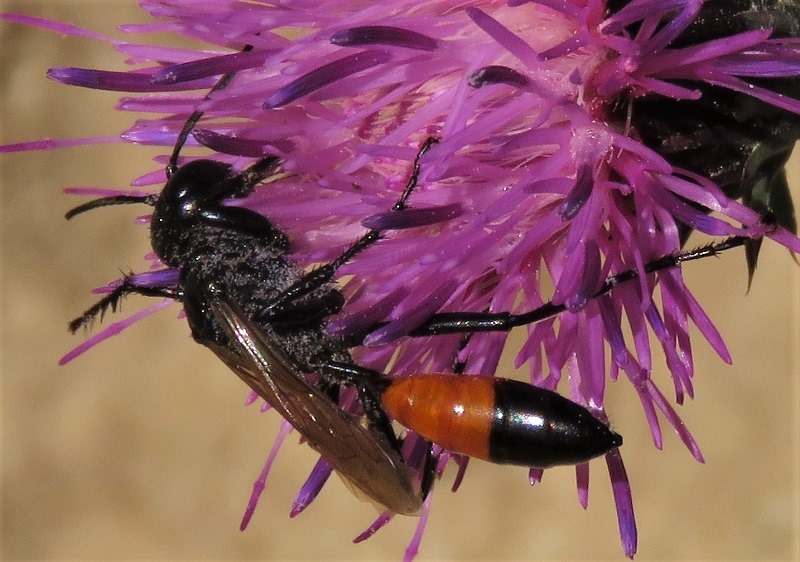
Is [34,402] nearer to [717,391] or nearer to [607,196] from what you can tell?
[717,391]

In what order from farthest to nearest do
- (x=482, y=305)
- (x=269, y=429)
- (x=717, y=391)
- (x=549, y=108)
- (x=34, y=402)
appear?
(x=34, y=402)
(x=269, y=429)
(x=717, y=391)
(x=482, y=305)
(x=549, y=108)

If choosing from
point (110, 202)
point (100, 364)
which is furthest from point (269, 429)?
point (110, 202)

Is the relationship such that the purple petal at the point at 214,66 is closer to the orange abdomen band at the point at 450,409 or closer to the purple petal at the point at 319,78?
the purple petal at the point at 319,78

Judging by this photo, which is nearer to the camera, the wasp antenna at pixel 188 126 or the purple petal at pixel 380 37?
the purple petal at pixel 380 37

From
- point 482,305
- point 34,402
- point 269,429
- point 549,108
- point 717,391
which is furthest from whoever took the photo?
point 34,402

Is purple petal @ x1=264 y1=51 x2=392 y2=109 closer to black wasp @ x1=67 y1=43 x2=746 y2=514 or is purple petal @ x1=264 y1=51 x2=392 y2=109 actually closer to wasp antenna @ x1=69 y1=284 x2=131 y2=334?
black wasp @ x1=67 y1=43 x2=746 y2=514

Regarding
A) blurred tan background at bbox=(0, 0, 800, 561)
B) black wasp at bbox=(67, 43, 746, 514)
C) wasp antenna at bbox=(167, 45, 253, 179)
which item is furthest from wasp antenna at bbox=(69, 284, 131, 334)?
→ blurred tan background at bbox=(0, 0, 800, 561)

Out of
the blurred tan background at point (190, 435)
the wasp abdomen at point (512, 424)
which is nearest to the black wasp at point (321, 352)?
the wasp abdomen at point (512, 424)
